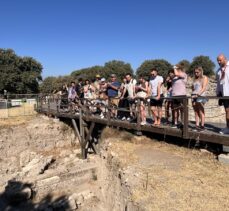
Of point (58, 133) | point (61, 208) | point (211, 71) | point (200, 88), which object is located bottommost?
point (61, 208)

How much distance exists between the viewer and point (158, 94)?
31.6 ft

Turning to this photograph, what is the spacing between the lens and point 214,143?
8453mm

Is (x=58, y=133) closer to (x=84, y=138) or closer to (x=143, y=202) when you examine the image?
(x=84, y=138)

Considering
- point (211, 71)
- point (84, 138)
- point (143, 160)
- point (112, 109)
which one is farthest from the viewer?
point (211, 71)

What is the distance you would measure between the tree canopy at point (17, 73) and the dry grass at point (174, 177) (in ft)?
139

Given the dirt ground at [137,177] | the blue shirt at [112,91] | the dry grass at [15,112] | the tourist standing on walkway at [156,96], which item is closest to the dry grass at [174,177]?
the dirt ground at [137,177]

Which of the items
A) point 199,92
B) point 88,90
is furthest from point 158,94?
point 88,90

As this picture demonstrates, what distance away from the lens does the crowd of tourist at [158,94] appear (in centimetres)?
806

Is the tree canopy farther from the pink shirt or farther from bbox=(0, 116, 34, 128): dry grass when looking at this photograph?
the pink shirt

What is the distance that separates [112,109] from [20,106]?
16342 mm

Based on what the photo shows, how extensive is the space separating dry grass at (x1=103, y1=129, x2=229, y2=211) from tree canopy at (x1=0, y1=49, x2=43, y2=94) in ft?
139

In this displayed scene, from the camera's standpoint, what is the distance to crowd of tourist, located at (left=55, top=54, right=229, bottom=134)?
8.06 metres

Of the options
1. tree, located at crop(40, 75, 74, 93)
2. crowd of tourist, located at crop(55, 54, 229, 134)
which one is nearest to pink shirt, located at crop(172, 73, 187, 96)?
crowd of tourist, located at crop(55, 54, 229, 134)

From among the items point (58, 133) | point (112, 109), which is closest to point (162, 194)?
point (112, 109)
